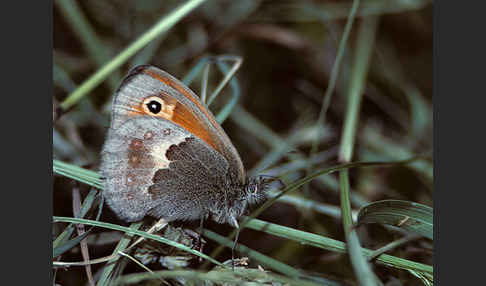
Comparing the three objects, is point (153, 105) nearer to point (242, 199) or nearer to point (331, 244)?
point (242, 199)

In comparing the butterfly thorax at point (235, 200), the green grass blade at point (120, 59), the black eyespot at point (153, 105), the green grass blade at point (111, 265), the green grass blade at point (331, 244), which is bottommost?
the green grass blade at point (111, 265)

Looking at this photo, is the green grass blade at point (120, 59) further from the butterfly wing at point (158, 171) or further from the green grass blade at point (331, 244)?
the green grass blade at point (331, 244)

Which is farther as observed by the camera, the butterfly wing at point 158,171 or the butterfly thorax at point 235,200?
the butterfly thorax at point 235,200

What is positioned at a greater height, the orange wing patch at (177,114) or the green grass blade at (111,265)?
the orange wing patch at (177,114)

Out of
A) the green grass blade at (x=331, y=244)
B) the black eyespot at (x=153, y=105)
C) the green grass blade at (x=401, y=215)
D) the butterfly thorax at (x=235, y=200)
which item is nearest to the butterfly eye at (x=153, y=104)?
the black eyespot at (x=153, y=105)

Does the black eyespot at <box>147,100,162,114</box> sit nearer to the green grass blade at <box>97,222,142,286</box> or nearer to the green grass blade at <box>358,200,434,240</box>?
the green grass blade at <box>97,222,142,286</box>

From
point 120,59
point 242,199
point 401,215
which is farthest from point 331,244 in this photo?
point 120,59

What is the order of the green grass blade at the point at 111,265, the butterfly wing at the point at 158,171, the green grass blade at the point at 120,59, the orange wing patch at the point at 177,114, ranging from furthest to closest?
the green grass blade at the point at 120,59, the orange wing patch at the point at 177,114, the butterfly wing at the point at 158,171, the green grass blade at the point at 111,265

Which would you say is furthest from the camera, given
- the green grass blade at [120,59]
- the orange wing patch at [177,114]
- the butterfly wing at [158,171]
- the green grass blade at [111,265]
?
the green grass blade at [120,59]
